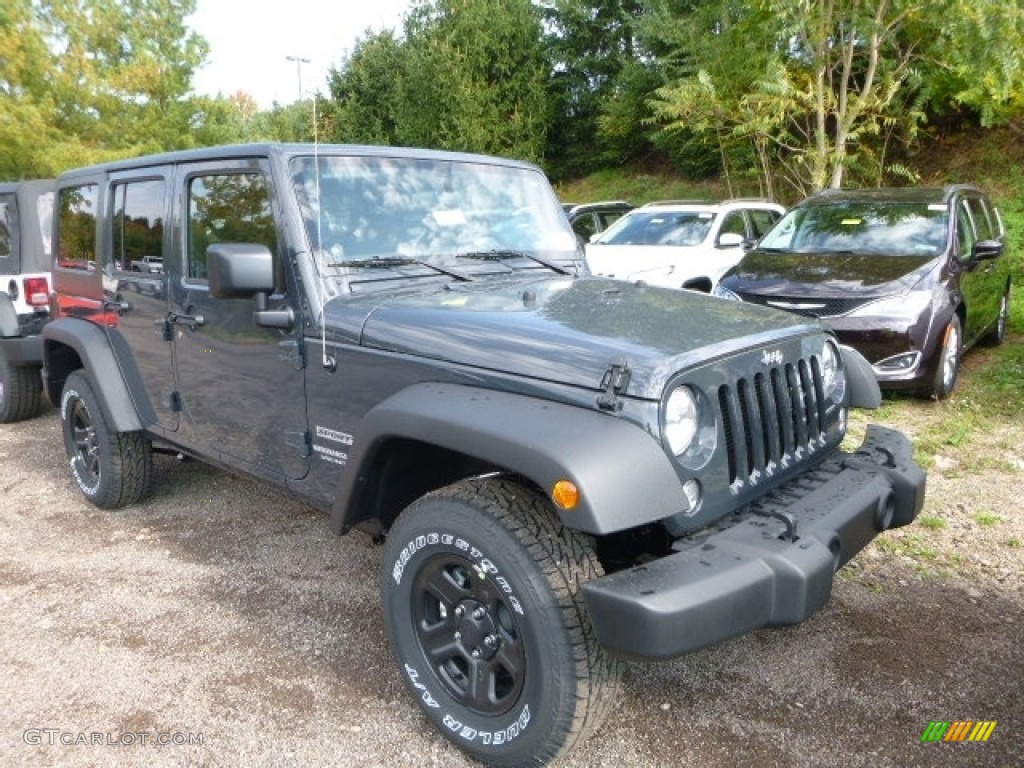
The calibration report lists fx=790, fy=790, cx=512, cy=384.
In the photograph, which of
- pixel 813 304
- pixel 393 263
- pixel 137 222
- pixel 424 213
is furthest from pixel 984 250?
pixel 137 222

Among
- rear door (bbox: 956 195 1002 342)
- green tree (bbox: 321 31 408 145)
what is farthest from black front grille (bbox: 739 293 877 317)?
green tree (bbox: 321 31 408 145)

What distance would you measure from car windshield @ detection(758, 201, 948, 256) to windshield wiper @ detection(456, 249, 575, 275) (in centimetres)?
422

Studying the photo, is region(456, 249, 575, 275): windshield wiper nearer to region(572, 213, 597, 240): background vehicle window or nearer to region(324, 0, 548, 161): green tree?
region(572, 213, 597, 240): background vehicle window

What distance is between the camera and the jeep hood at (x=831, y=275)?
6.12 m

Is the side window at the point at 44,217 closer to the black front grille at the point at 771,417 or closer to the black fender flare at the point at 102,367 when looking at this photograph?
the black fender flare at the point at 102,367

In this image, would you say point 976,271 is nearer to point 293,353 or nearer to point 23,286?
point 293,353

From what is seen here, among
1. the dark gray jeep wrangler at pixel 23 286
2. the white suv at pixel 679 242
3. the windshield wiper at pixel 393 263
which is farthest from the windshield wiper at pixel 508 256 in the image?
the white suv at pixel 679 242

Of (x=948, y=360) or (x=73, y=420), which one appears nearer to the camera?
(x=73, y=420)

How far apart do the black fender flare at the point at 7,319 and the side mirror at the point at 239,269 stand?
4376mm

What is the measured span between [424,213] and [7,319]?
15.0ft

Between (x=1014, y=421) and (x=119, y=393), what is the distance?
5917 millimetres

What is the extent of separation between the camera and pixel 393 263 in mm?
3105

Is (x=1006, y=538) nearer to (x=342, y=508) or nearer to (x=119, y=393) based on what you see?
(x=342, y=508)

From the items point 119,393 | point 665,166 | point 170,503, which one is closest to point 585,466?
point 119,393
